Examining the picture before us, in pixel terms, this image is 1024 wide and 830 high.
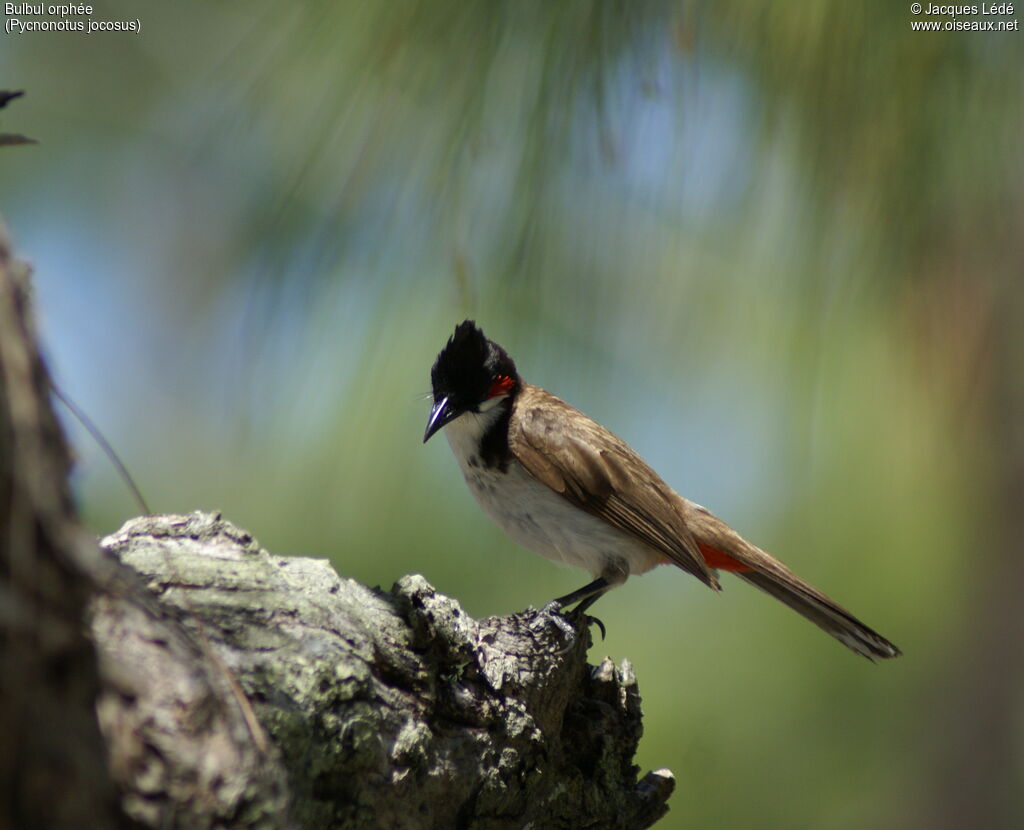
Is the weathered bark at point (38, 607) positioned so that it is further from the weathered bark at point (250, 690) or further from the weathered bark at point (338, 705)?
the weathered bark at point (338, 705)

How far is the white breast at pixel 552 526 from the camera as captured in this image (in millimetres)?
3842

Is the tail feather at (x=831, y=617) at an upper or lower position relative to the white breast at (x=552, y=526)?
lower

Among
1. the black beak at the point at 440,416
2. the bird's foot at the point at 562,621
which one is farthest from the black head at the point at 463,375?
the bird's foot at the point at 562,621

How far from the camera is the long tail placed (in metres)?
3.87

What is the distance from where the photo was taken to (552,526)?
12.6ft

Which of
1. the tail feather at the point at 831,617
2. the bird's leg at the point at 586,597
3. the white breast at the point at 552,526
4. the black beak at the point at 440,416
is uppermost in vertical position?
the black beak at the point at 440,416

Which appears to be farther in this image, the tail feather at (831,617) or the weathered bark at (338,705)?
the tail feather at (831,617)

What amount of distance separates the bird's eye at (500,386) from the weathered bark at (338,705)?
161cm

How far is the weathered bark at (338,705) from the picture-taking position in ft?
4.91

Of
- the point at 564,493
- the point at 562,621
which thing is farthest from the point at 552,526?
the point at 562,621

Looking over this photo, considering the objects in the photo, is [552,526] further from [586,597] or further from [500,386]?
[500,386]

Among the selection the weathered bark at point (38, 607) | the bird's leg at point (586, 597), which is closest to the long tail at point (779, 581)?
the bird's leg at point (586, 597)

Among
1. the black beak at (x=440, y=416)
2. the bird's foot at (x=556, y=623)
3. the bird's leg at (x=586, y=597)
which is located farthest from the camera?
the black beak at (x=440, y=416)

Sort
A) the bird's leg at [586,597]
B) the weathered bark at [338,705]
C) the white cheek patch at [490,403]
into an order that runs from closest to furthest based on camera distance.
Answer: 1. the weathered bark at [338,705]
2. the bird's leg at [586,597]
3. the white cheek patch at [490,403]
